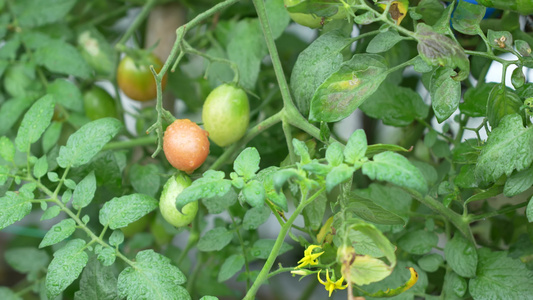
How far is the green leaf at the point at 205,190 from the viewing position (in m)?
0.46

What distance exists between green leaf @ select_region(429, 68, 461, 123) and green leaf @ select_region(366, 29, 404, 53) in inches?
2.2

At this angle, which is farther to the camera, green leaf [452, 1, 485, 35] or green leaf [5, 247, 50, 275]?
green leaf [5, 247, 50, 275]

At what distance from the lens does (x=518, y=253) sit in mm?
648

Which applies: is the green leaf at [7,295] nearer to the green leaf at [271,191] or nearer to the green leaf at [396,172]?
the green leaf at [271,191]

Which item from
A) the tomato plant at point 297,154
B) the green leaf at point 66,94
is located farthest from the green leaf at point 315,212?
the green leaf at point 66,94

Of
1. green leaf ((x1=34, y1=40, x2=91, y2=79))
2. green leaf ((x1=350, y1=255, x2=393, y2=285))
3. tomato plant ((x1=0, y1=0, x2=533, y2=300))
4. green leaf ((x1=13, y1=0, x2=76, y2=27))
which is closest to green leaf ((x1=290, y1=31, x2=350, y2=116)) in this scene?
tomato plant ((x1=0, y1=0, x2=533, y2=300))

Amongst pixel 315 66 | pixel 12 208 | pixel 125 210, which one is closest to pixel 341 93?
pixel 315 66

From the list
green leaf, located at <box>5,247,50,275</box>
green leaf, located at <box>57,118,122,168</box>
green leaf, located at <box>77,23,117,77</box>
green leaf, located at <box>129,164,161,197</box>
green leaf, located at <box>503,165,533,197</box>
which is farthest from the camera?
green leaf, located at <box>77,23,117,77</box>

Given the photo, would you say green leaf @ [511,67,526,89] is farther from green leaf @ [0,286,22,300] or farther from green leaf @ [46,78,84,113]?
green leaf @ [0,286,22,300]

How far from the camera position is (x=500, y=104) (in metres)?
0.53

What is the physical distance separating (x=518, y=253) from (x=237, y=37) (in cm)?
48

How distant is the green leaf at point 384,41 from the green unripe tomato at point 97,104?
534mm

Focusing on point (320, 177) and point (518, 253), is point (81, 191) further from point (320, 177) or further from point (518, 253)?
point (518, 253)

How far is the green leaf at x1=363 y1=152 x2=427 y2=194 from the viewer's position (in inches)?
15.9
